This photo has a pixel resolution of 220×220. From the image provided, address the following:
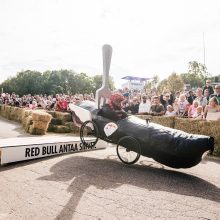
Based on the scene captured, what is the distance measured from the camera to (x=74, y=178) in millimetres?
7180

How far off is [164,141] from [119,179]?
1426 mm

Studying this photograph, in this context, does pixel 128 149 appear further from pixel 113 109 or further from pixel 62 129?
pixel 62 129

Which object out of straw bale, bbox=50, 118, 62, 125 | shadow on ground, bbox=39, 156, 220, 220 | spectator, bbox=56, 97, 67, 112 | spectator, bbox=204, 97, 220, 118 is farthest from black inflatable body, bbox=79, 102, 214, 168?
spectator, bbox=56, 97, 67, 112

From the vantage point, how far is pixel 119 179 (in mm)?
7105

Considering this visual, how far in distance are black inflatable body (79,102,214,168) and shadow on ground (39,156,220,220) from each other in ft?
1.50

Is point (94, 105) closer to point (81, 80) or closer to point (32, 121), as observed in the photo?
point (32, 121)

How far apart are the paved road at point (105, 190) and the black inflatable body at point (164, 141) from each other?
486 mm

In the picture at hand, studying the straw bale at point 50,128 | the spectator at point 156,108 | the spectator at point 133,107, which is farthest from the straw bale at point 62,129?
the spectator at point 156,108

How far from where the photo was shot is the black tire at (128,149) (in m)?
7.98

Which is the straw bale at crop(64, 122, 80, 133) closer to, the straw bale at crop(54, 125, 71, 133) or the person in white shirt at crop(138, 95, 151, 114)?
the straw bale at crop(54, 125, 71, 133)

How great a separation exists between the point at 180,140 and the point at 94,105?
2799 mm

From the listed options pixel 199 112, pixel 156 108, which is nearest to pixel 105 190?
pixel 199 112

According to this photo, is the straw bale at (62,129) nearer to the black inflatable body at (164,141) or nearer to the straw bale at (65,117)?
the straw bale at (65,117)

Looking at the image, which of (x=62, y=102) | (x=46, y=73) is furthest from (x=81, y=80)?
(x=62, y=102)
